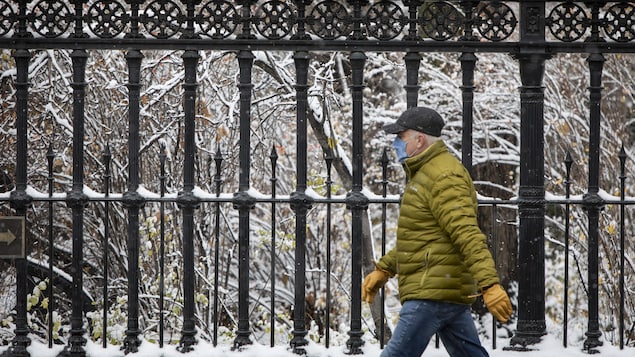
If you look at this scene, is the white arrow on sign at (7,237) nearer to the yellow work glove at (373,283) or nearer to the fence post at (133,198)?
the fence post at (133,198)

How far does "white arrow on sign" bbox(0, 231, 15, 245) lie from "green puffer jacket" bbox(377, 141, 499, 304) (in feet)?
8.48

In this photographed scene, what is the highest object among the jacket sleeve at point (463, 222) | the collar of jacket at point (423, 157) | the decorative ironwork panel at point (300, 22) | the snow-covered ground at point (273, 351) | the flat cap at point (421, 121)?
the decorative ironwork panel at point (300, 22)

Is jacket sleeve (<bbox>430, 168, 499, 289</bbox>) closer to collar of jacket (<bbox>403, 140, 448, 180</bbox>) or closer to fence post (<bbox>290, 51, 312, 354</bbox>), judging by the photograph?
collar of jacket (<bbox>403, 140, 448, 180</bbox>)

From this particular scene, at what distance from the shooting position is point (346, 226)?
12.6 m

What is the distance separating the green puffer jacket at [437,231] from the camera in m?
4.80

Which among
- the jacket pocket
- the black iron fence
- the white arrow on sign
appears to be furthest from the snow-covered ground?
the jacket pocket

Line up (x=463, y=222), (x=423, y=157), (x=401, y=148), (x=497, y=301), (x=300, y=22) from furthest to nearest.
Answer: (x=300, y=22), (x=401, y=148), (x=423, y=157), (x=463, y=222), (x=497, y=301)

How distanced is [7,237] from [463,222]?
3032 millimetres

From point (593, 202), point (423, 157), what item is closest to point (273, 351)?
point (423, 157)

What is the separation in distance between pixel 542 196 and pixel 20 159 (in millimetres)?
3302

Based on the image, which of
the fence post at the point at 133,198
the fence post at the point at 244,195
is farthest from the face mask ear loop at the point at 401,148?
the fence post at the point at 133,198

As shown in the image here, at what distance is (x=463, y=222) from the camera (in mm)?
4758

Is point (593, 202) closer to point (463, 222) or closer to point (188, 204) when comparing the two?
point (463, 222)

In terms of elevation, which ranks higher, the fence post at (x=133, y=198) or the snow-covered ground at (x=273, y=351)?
the fence post at (x=133, y=198)
